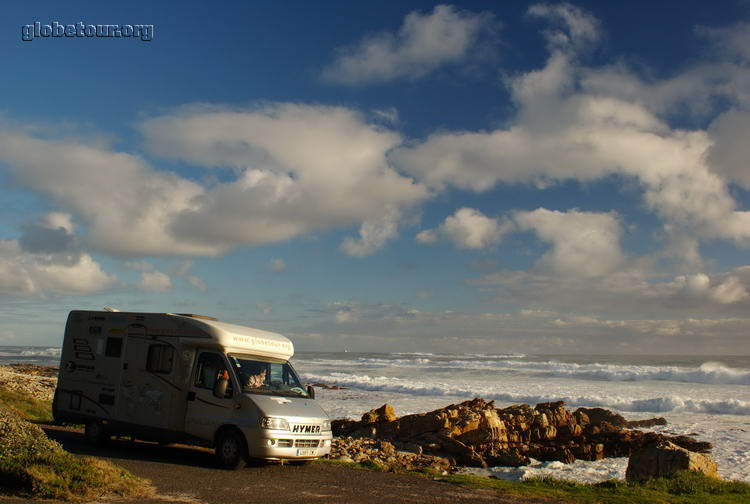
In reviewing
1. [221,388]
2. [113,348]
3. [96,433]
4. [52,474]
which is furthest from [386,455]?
[52,474]

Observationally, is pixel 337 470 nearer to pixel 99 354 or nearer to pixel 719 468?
pixel 99 354

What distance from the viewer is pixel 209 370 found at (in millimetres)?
12297

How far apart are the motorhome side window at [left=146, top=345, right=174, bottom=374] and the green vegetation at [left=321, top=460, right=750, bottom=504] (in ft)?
18.2

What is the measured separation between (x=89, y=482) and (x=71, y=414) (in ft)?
19.9

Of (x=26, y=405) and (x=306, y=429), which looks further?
(x=26, y=405)

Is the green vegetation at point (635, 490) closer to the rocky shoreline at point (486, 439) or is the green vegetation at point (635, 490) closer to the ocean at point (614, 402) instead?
the ocean at point (614, 402)

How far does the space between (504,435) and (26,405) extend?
1566 centimetres

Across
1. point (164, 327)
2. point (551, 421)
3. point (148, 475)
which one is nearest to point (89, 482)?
point (148, 475)

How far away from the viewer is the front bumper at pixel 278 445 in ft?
36.5

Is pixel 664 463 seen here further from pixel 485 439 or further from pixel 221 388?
pixel 221 388

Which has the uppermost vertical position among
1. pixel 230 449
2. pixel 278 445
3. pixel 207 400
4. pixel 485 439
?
pixel 207 400

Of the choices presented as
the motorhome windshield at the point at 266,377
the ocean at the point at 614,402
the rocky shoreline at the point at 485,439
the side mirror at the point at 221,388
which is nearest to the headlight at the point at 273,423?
the motorhome windshield at the point at 266,377

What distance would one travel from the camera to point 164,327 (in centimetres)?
1299

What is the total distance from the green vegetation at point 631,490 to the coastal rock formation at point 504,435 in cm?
474
